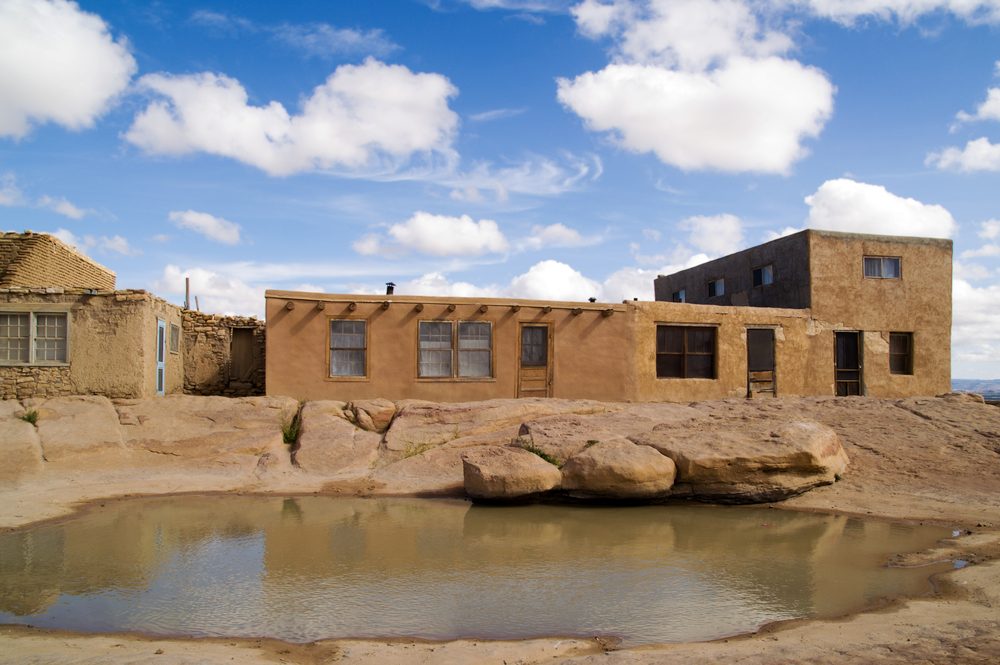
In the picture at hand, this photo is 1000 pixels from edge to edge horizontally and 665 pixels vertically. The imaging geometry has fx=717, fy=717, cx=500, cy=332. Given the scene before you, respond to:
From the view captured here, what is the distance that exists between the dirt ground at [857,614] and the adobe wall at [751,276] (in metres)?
6.93

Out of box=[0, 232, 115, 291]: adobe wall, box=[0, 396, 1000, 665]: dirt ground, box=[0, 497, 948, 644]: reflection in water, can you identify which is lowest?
box=[0, 497, 948, 644]: reflection in water

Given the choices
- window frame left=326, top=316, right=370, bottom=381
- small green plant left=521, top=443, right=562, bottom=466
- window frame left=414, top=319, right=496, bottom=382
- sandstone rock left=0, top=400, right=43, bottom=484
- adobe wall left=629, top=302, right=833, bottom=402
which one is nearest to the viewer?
small green plant left=521, top=443, right=562, bottom=466

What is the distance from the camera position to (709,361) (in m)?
19.2

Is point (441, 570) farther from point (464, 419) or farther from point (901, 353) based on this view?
point (901, 353)

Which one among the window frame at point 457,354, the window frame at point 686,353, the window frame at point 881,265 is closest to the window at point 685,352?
the window frame at point 686,353

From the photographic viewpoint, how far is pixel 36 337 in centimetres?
1486

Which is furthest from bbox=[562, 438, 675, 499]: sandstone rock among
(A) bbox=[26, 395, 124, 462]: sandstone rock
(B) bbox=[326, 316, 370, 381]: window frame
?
(A) bbox=[26, 395, 124, 462]: sandstone rock

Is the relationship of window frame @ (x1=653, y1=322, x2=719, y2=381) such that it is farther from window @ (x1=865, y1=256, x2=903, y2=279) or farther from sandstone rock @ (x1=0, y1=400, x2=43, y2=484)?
sandstone rock @ (x1=0, y1=400, x2=43, y2=484)

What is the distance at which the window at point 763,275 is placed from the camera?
71.7 feet

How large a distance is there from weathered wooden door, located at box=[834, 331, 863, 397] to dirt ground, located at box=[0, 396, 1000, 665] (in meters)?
6.18

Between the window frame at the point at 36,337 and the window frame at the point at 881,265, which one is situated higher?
the window frame at the point at 881,265

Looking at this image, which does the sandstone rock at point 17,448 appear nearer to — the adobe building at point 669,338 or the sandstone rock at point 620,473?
the adobe building at point 669,338

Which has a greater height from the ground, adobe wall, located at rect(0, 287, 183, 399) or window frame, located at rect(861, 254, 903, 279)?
window frame, located at rect(861, 254, 903, 279)

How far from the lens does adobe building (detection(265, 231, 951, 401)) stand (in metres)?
16.6
